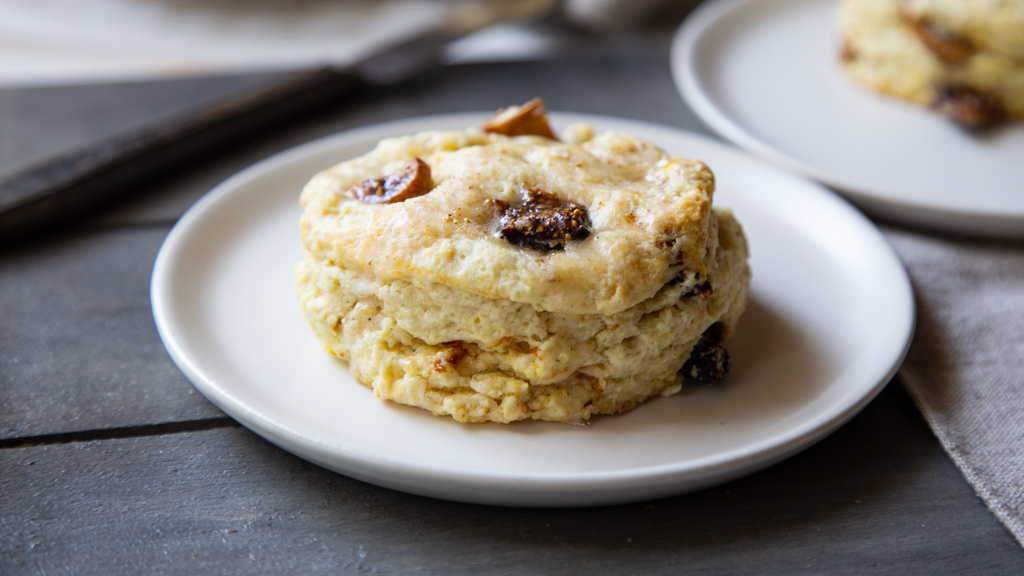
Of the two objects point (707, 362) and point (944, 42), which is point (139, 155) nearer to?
point (707, 362)

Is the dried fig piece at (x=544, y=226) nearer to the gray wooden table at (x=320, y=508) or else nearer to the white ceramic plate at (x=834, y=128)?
the gray wooden table at (x=320, y=508)

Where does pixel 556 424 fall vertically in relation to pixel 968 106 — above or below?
above

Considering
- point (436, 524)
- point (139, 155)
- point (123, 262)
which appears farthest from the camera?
point (139, 155)

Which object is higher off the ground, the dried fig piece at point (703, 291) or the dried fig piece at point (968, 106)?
the dried fig piece at point (703, 291)

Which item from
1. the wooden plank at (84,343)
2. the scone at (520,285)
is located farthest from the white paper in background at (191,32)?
the scone at (520,285)

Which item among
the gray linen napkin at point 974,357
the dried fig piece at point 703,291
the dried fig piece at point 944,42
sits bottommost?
Result: the gray linen napkin at point 974,357

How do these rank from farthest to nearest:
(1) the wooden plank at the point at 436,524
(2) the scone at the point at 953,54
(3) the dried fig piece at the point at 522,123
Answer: (2) the scone at the point at 953,54
(3) the dried fig piece at the point at 522,123
(1) the wooden plank at the point at 436,524

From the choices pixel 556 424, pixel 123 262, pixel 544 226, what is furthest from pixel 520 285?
pixel 123 262

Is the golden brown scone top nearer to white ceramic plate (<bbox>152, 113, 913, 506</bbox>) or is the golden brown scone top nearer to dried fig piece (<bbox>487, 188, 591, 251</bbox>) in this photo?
dried fig piece (<bbox>487, 188, 591, 251</bbox>)
